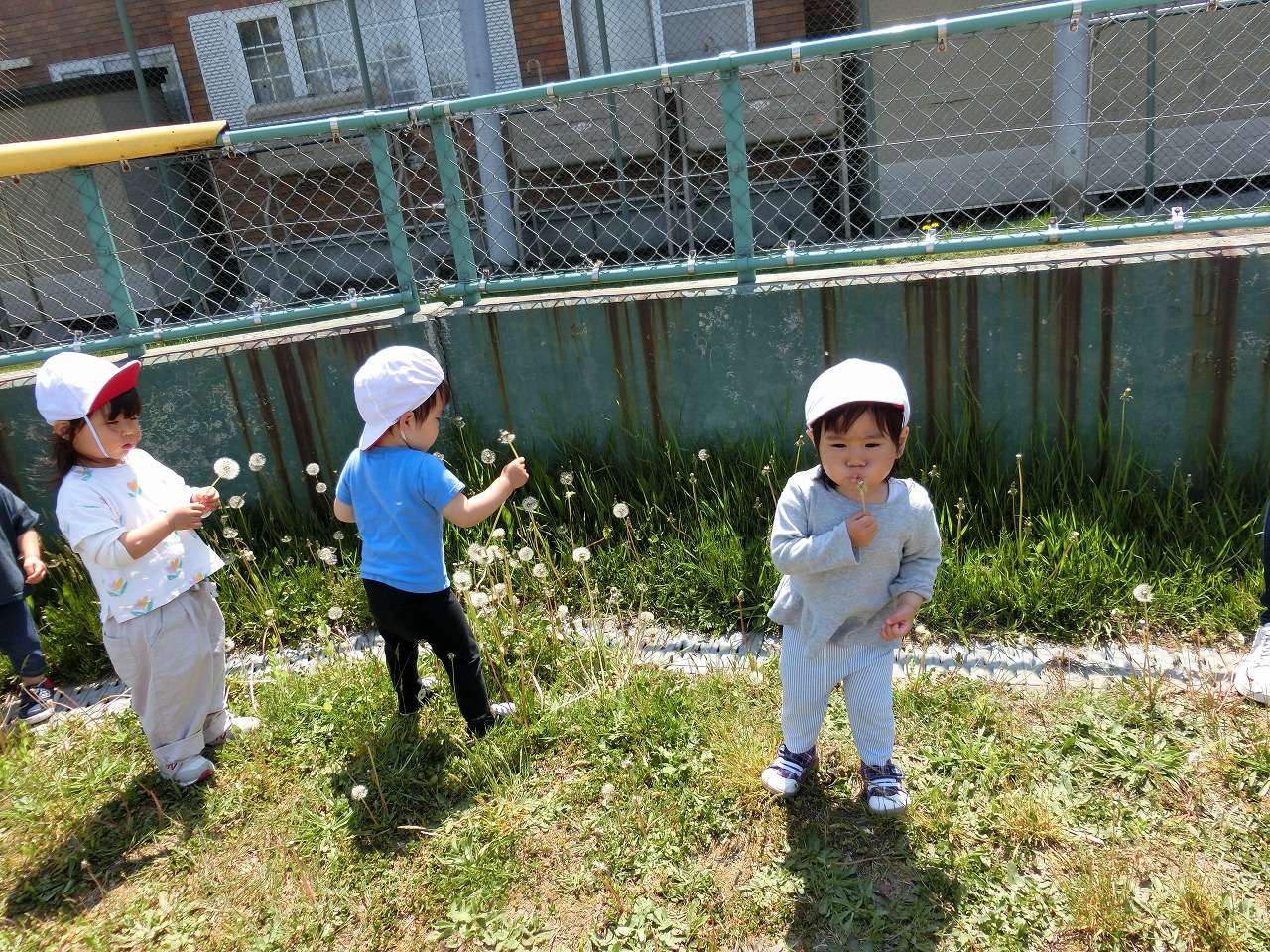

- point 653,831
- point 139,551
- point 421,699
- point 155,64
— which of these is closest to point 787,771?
point 653,831

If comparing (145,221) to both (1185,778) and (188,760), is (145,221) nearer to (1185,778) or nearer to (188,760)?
(188,760)

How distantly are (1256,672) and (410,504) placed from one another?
95.1 inches

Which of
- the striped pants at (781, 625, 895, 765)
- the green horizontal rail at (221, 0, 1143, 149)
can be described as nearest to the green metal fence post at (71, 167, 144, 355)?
the green horizontal rail at (221, 0, 1143, 149)

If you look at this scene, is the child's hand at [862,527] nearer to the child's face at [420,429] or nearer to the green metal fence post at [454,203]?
the child's face at [420,429]

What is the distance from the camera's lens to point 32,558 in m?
3.16

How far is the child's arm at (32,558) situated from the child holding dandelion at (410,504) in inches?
52.7

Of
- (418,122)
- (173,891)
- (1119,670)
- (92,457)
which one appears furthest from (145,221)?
(1119,670)

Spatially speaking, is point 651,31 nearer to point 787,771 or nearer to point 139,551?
point 139,551

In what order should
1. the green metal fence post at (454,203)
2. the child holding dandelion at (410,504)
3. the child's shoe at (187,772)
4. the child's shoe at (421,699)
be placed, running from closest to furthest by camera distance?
the child holding dandelion at (410,504)
the child's shoe at (187,772)
the child's shoe at (421,699)
the green metal fence post at (454,203)

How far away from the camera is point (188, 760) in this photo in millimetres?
2684

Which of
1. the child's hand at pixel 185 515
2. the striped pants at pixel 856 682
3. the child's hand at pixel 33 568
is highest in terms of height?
the child's hand at pixel 185 515

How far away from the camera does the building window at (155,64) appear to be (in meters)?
11.2

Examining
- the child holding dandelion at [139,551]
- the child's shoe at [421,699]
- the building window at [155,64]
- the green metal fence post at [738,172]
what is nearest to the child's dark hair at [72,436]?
the child holding dandelion at [139,551]

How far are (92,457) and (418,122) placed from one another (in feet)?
6.00
